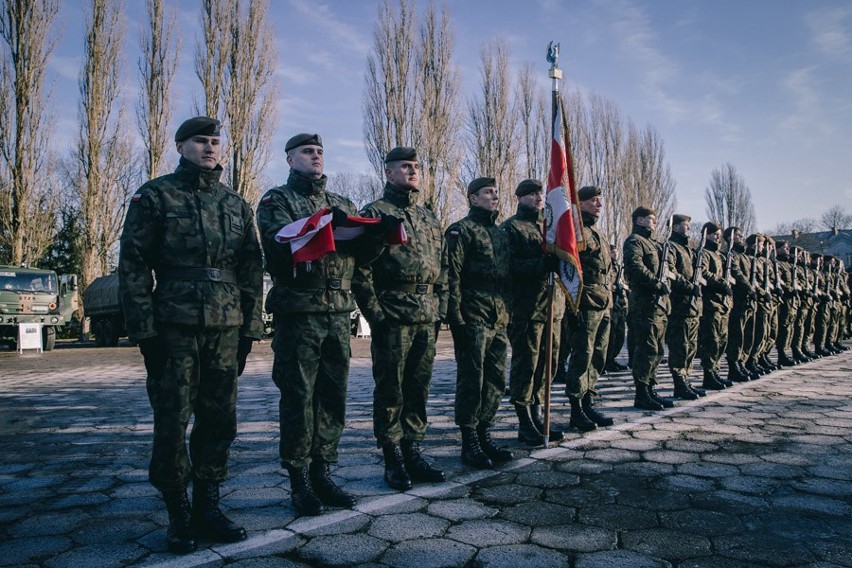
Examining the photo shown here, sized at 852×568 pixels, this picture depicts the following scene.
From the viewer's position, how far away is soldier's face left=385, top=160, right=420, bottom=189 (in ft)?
13.0

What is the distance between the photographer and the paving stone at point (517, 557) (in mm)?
2504

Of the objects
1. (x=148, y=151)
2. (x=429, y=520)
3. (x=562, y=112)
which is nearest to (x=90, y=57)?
(x=148, y=151)

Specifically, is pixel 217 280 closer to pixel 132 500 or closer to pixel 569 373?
pixel 132 500

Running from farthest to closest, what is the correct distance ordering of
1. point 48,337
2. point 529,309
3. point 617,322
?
point 48,337
point 617,322
point 529,309

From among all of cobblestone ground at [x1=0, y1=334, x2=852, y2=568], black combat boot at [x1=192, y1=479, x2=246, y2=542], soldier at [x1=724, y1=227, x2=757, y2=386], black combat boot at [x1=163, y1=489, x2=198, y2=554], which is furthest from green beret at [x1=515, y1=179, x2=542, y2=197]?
soldier at [x1=724, y1=227, x2=757, y2=386]

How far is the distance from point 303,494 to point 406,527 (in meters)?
0.62

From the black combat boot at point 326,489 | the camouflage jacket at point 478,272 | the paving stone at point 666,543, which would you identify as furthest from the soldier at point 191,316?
the paving stone at point 666,543

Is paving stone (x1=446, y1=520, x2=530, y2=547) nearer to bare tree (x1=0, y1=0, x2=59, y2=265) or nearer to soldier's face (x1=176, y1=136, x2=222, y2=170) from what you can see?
soldier's face (x1=176, y1=136, x2=222, y2=170)

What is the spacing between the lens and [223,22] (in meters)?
22.3

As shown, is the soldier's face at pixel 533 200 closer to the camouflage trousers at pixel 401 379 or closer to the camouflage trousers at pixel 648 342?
the camouflage trousers at pixel 401 379

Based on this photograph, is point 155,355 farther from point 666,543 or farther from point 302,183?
point 666,543

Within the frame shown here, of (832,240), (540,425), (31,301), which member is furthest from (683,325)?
(832,240)

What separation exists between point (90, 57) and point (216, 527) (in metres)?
24.6

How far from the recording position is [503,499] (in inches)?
132
